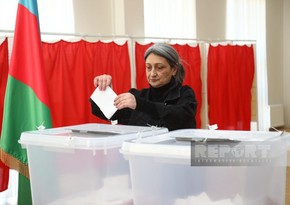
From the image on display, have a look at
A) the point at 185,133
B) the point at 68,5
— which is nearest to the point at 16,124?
the point at 185,133

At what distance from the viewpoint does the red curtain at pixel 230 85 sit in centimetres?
401

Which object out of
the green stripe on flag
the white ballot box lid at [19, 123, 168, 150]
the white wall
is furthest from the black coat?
the white wall

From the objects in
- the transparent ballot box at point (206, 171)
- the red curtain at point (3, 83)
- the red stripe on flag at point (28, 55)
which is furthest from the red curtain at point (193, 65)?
the transparent ballot box at point (206, 171)

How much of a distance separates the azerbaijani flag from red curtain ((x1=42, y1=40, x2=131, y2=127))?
86 cm

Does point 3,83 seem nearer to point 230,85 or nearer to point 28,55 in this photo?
point 28,55

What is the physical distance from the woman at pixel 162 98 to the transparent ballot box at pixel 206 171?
1.02 ft

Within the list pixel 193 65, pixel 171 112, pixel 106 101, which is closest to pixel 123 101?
pixel 106 101

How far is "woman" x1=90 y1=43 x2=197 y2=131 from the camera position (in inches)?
45.1

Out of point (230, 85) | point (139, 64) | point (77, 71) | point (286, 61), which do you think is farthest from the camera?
point (286, 61)

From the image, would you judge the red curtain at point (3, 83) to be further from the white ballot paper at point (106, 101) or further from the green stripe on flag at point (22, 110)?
the white ballot paper at point (106, 101)

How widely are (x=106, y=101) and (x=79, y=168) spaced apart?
26 cm

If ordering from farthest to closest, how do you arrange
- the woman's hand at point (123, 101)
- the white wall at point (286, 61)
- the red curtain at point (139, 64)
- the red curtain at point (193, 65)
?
the white wall at point (286, 61), the red curtain at point (193, 65), the red curtain at point (139, 64), the woman's hand at point (123, 101)

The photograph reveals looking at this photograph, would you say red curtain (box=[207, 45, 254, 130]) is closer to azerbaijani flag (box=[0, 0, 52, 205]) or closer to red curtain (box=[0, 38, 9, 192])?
red curtain (box=[0, 38, 9, 192])

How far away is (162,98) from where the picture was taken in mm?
1342
